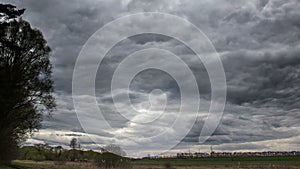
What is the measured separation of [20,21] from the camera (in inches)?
1187

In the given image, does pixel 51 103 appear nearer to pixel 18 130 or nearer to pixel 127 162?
pixel 18 130

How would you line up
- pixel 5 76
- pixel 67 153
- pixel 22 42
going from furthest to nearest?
pixel 67 153 → pixel 22 42 → pixel 5 76

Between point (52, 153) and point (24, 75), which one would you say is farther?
point (52, 153)

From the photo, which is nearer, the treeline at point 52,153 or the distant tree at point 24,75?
the distant tree at point 24,75

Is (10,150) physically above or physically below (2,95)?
below

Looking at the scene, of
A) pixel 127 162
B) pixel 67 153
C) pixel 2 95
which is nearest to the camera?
pixel 2 95

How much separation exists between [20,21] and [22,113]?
793cm

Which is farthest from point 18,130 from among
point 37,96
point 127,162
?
point 127,162

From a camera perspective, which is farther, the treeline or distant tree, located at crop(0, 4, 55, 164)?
the treeline

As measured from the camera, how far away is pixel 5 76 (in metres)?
26.6

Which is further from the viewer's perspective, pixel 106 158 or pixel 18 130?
pixel 106 158

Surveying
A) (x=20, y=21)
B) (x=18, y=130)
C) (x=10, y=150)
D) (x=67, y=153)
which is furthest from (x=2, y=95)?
(x=67, y=153)

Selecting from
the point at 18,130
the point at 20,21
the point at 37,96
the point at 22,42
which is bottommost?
the point at 18,130

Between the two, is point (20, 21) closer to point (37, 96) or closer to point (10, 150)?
point (37, 96)
